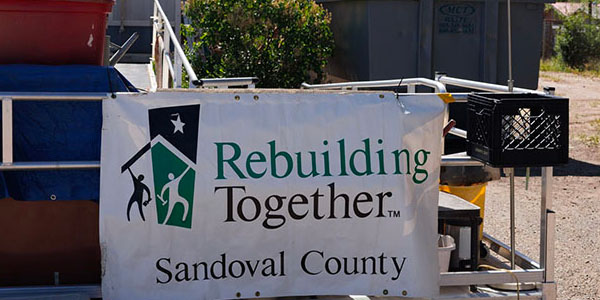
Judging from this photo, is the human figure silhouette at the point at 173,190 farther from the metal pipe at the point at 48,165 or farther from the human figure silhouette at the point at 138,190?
the metal pipe at the point at 48,165

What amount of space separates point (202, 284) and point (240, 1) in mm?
8043

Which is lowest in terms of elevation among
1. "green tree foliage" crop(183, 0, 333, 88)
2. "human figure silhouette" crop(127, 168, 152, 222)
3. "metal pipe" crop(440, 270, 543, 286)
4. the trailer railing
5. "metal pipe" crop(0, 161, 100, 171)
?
"metal pipe" crop(440, 270, 543, 286)

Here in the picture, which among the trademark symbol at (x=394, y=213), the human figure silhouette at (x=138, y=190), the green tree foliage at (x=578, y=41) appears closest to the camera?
the human figure silhouette at (x=138, y=190)

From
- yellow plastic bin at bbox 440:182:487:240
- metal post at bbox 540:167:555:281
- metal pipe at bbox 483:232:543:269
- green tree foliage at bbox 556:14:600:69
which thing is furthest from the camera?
green tree foliage at bbox 556:14:600:69

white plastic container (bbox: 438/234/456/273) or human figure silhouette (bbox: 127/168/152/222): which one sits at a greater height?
human figure silhouette (bbox: 127/168/152/222)

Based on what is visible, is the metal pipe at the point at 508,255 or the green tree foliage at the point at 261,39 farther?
the green tree foliage at the point at 261,39

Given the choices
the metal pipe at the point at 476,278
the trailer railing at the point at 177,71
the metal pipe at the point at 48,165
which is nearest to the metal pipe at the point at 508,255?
the metal pipe at the point at 476,278

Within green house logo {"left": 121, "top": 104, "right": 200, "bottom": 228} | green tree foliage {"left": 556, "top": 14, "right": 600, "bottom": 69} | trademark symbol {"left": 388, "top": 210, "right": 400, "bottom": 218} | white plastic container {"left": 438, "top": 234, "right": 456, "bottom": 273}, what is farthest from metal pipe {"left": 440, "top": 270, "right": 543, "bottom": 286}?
green tree foliage {"left": 556, "top": 14, "right": 600, "bottom": 69}

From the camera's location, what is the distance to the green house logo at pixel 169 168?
3750 mm

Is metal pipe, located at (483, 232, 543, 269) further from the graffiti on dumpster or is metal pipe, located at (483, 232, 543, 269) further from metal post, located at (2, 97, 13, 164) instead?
the graffiti on dumpster

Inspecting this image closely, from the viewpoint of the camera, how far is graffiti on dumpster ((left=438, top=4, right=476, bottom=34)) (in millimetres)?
11484

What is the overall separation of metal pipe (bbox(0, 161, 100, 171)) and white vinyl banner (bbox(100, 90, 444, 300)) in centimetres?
10

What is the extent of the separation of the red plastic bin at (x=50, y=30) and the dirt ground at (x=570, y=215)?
407 centimetres

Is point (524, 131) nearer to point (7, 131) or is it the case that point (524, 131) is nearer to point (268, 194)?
point (268, 194)
